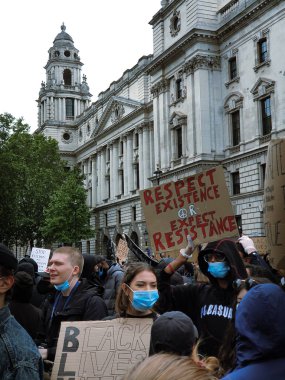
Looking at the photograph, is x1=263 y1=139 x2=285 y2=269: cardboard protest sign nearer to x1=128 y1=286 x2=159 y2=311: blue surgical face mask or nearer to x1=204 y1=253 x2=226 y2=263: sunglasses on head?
x1=128 y1=286 x2=159 y2=311: blue surgical face mask

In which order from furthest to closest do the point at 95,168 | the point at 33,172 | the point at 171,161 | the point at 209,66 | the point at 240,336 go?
the point at 95,168, the point at 33,172, the point at 171,161, the point at 209,66, the point at 240,336

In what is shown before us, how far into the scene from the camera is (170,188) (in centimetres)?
546

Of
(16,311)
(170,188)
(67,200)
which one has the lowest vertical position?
(16,311)

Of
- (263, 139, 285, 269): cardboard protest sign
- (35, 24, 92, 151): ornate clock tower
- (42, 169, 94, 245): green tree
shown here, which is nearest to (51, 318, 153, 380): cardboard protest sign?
(263, 139, 285, 269): cardboard protest sign

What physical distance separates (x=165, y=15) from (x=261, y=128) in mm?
13299

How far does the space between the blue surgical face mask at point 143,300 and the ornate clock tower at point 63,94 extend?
6469cm

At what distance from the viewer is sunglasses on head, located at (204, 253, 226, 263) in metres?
4.47

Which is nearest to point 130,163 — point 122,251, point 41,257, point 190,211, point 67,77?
point 67,77

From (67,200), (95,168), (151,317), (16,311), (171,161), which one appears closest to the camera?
(151,317)

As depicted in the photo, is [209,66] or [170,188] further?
[209,66]

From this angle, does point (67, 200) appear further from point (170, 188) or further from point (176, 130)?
point (170, 188)

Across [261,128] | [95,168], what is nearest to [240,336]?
[261,128]

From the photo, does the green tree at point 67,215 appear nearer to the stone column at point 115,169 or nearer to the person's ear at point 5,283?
the stone column at point 115,169

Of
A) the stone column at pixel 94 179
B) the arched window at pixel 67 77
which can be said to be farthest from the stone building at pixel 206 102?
the arched window at pixel 67 77
